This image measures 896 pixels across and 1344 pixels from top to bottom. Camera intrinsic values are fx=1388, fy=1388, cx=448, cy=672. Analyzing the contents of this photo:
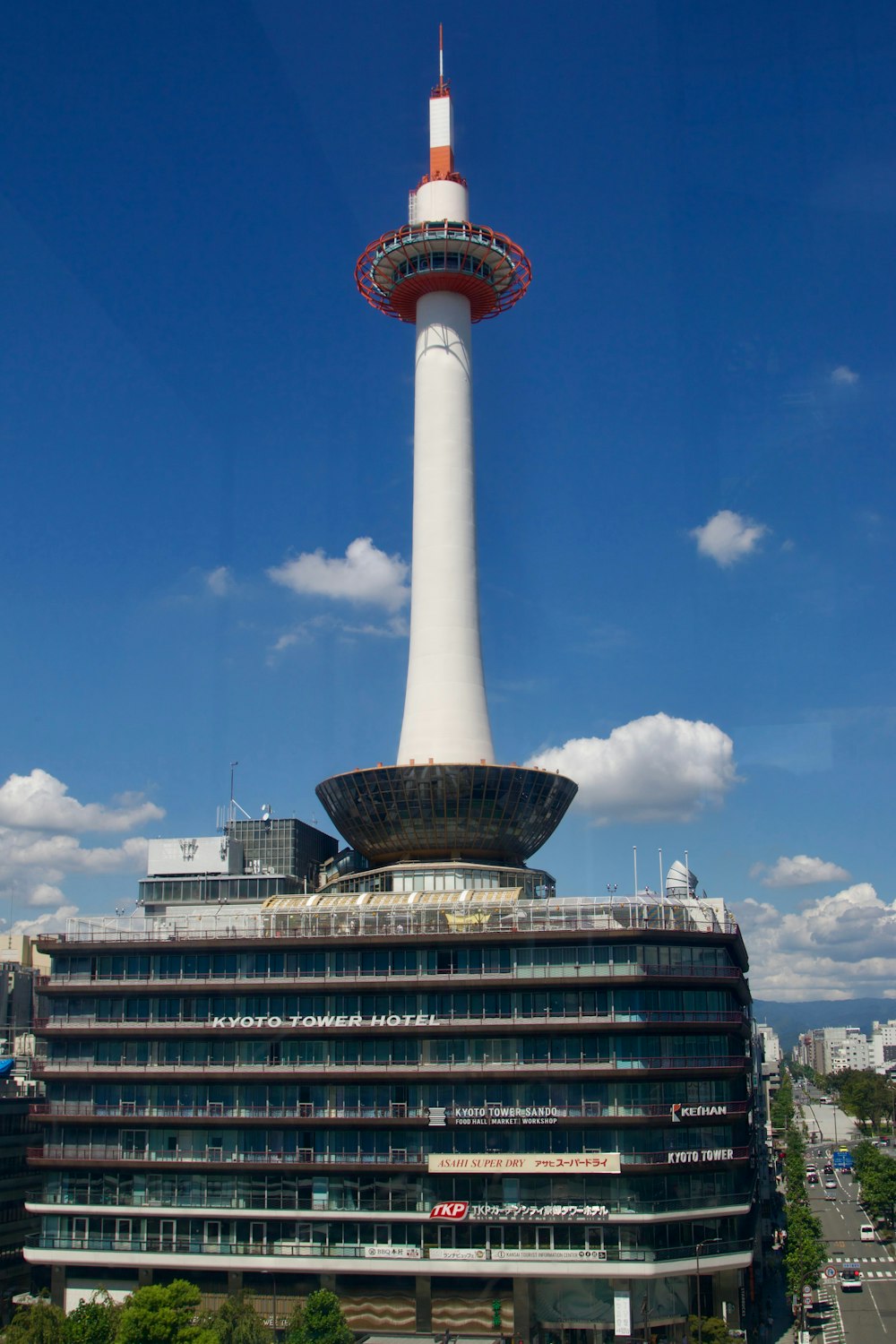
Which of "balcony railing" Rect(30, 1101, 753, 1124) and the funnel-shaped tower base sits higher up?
the funnel-shaped tower base

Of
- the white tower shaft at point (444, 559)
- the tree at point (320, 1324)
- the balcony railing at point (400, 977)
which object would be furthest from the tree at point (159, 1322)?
the white tower shaft at point (444, 559)

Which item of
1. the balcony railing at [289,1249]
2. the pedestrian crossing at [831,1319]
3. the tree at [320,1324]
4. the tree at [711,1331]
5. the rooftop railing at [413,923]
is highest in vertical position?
the rooftop railing at [413,923]

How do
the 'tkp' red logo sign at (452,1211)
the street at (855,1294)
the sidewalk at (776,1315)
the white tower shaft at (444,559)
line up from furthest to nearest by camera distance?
the white tower shaft at (444,559)
the street at (855,1294)
the sidewalk at (776,1315)
the 'tkp' red logo sign at (452,1211)

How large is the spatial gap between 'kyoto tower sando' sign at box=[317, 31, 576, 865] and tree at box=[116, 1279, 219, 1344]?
101 ft

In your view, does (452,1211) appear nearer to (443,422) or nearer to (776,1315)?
(776,1315)

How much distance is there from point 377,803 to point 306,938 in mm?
13215

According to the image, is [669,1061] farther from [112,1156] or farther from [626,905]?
[112,1156]

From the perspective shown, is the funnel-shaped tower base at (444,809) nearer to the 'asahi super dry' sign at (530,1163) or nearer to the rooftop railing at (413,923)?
the rooftop railing at (413,923)

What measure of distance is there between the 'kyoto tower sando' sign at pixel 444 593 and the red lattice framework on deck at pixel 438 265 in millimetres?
90

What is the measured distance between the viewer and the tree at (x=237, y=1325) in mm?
58906

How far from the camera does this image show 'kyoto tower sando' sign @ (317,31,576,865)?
82.8 metres

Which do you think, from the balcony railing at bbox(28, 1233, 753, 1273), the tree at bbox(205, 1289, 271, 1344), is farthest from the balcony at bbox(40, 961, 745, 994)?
the tree at bbox(205, 1289, 271, 1344)

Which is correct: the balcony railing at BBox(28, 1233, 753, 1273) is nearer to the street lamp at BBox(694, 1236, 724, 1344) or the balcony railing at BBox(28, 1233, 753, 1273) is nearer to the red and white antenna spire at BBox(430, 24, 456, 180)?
the street lamp at BBox(694, 1236, 724, 1344)

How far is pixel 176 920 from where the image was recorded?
3039 inches
